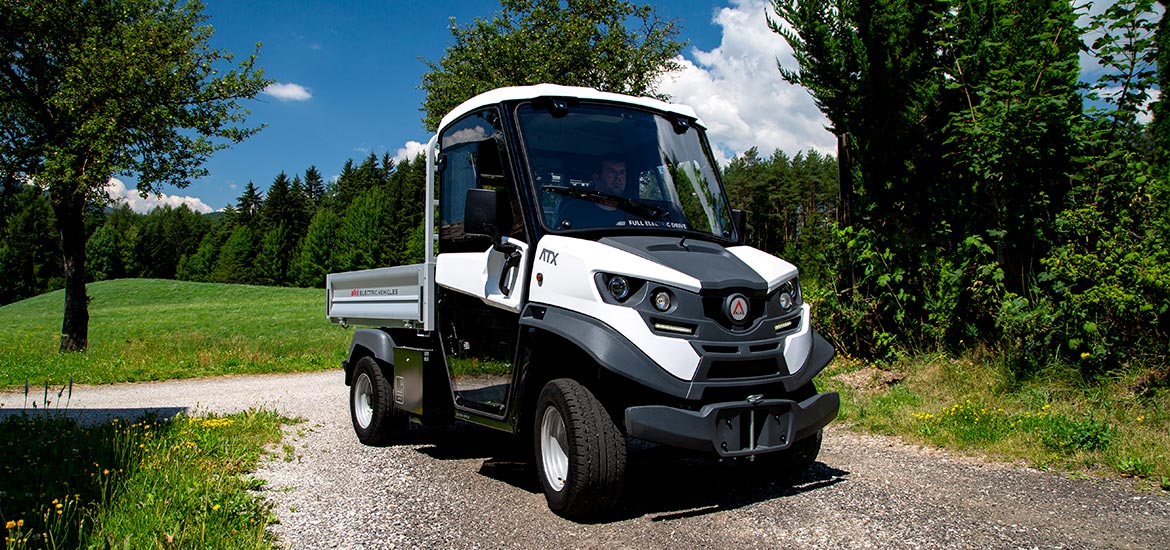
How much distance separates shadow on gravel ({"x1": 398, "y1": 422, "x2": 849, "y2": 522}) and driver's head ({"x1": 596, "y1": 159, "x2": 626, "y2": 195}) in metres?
1.78

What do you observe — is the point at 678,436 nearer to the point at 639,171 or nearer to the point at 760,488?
Answer: the point at 760,488

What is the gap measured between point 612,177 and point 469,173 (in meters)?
1.19

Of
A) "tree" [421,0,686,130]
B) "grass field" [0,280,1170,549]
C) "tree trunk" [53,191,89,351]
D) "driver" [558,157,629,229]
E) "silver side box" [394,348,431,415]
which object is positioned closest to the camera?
"grass field" [0,280,1170,549]

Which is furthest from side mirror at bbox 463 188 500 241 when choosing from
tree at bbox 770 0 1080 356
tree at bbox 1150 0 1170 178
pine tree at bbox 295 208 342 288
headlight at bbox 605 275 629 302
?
pine tree at bbox 295 208 342 288

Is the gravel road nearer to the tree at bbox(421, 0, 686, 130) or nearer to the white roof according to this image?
the white roof

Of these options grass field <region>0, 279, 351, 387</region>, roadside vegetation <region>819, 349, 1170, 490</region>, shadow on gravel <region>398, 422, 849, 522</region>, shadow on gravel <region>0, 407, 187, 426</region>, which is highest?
roadside vegetation <region>819, 349, 1170, 490</region>

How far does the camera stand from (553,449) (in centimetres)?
488

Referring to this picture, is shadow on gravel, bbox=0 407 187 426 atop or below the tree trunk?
below

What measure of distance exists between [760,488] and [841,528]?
3.17 ft

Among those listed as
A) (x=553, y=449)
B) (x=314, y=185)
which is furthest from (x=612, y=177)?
(x=314, y=185)

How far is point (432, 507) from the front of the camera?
511 centimetres

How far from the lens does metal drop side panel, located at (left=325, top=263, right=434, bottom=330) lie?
21.5ft

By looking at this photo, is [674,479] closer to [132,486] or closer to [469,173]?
[469,173]

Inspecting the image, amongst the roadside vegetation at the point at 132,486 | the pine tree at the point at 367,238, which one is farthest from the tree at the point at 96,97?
the pine tree at the point at 367,238
